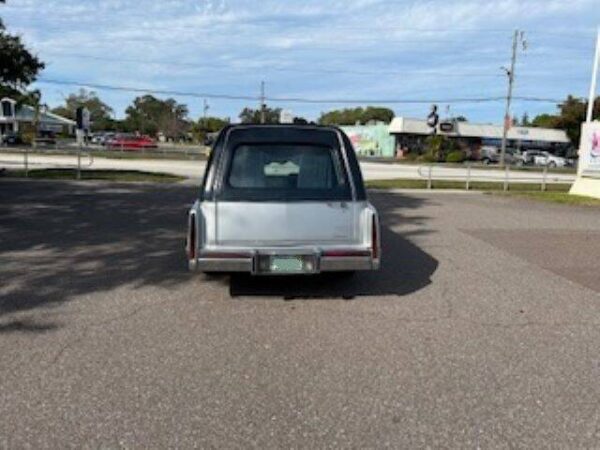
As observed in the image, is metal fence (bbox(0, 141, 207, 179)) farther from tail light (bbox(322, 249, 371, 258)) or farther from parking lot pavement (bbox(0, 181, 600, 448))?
tail light (bbox(322, 249, 371, 258))

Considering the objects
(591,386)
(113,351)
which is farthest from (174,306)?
(591,386)

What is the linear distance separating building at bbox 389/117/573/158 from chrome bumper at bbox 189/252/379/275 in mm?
60035

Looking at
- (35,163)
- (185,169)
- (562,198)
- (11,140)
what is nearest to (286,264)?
(562,198)

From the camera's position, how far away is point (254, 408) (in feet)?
11.8

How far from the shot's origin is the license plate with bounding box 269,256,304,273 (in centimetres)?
552

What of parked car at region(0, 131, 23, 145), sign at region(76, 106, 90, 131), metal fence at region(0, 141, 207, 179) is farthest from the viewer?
parked car at region(0, 131, 23, 145)

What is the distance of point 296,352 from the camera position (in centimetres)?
453

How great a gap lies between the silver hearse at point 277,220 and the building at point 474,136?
196 ft

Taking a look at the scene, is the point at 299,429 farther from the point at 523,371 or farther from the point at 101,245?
the point at 101,245

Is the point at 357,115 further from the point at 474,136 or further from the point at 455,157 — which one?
the point at 455,157

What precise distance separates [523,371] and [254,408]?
2045mm

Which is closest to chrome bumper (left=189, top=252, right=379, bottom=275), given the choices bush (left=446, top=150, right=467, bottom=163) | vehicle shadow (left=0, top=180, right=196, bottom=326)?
vehicle shadow (left=0, top=180, right=196, bottom=326)

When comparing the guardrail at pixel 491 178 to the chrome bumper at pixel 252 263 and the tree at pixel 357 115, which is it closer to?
the chrome bumper at pixel 252 263

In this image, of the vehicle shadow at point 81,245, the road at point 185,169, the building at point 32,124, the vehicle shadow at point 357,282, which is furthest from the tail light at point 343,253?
the building at point 32,124
